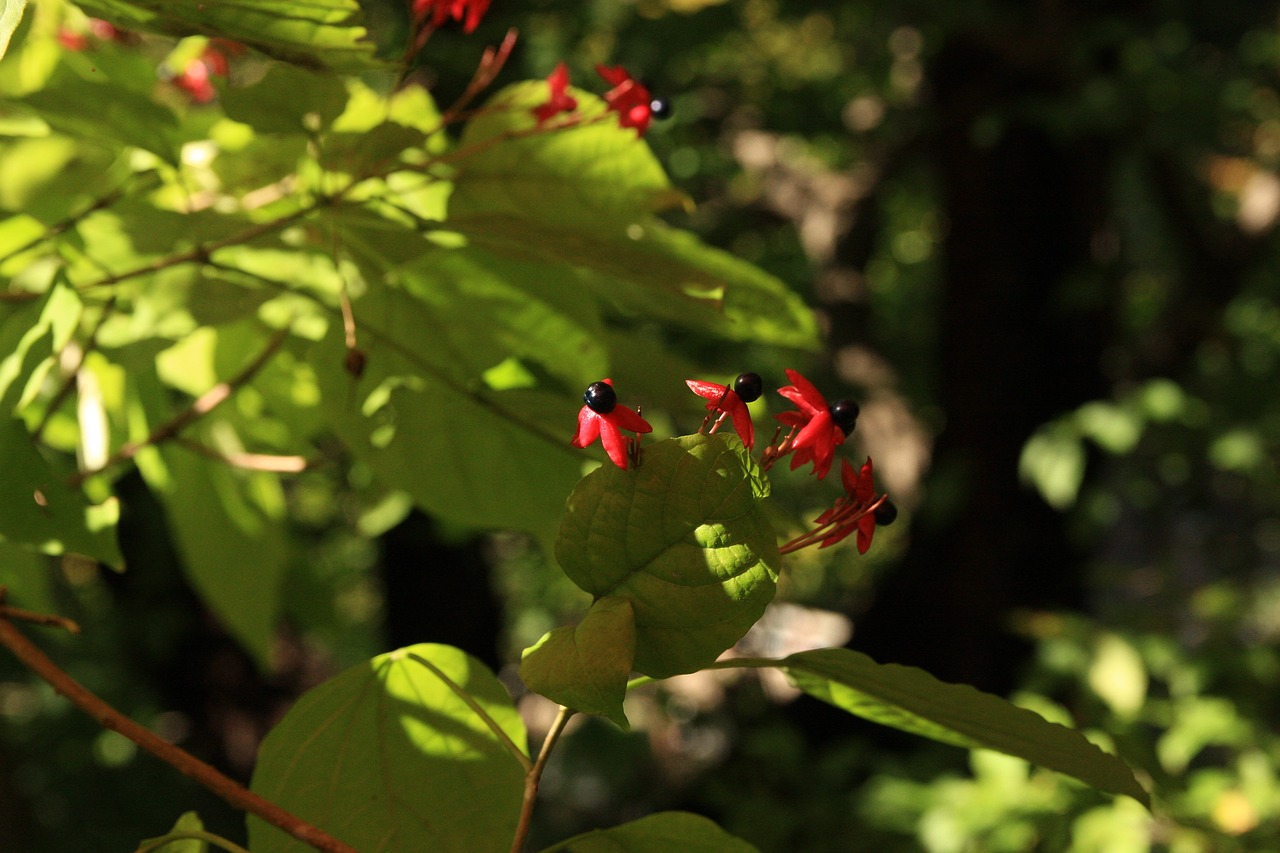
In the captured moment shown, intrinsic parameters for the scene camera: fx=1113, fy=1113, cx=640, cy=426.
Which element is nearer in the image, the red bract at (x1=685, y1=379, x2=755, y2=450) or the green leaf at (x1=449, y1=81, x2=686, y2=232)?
the red bract at (x1=685, y1=379, x2=755, y2=450)

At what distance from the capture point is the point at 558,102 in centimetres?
52

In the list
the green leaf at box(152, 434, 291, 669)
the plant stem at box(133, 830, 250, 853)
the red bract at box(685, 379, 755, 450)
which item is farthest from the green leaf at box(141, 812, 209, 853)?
the green leaf at box(152, 434, 291, 669)

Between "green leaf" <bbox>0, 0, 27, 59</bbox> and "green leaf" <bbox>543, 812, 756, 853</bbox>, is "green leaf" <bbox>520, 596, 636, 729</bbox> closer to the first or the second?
"green leaf" <bbox>543, 812, 756, 853</bbox>

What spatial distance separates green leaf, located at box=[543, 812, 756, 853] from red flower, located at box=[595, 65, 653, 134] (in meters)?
0.30

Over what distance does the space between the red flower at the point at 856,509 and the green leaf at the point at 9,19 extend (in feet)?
0.83

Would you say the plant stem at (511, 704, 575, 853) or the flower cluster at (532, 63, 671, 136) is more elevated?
the flower cluster at (532, 63, 671, 136)

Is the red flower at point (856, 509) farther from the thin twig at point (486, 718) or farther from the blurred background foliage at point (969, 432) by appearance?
the blurred background foliage at point (969, 432)

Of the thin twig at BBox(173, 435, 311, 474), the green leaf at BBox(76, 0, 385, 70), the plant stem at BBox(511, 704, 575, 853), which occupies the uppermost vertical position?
the green leaf at BBox(76, 0, 385, 70)

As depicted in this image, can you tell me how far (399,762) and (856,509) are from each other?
0.59ft

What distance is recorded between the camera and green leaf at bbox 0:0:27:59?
0.93 ft

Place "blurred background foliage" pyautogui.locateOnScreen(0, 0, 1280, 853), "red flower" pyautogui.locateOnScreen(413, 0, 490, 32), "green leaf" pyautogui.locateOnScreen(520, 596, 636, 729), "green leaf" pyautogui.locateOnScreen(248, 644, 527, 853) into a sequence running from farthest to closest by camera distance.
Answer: "blurred background foliage" pyautogui.locateOnScreen(0, 0, 1280, 853) < "red flower" pyautogui.locateOnScreen(413, 0, 490, 32) < "green leaf" pyautogui.locateOnScreen(248, 644, 527, 853) < "green leaf" pyautogui.locateOnScreen(520, 596, 636, 729)

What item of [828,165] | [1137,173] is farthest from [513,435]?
[828,165]

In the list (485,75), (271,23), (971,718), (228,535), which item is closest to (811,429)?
(971,718)

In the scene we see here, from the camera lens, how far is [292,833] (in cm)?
31
